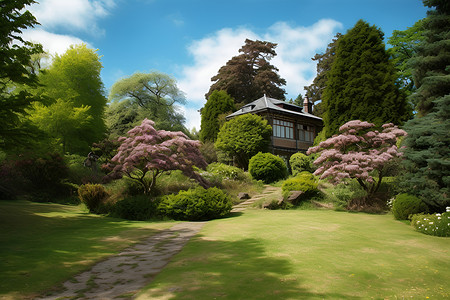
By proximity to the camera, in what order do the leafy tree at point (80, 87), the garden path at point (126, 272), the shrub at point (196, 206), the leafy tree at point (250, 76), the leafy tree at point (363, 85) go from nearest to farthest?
the garden path at point (126, 272) < the shrub at point (196, 206) < the leafy tree at point (363, 85) < the leafy tree at point (80, 87) < the leafy tree at point (250, 76)

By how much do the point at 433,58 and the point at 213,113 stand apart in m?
23.6

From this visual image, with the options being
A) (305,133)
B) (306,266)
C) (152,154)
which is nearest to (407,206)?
(306,266)

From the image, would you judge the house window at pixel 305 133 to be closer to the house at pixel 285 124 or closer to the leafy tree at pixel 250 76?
the house at pixel 285 124

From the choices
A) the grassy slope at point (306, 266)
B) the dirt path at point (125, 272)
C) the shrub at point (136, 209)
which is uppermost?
the shrub at point (136, 209)

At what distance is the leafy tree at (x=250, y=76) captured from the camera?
43.0 m

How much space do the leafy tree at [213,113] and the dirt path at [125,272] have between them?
1018 inches

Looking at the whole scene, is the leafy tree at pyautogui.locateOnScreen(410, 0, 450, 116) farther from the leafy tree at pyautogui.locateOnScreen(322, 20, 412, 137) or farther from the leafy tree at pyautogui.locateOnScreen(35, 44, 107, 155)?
the leafy tree at pyautogui.locateOnScreen(35, 44, 107, 155)

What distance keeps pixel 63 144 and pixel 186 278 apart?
2213 centimetres

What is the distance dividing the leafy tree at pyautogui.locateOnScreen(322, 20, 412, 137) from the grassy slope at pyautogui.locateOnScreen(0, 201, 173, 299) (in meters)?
14.4

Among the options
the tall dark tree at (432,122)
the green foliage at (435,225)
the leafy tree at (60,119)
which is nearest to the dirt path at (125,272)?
the green foliage at (435,225)

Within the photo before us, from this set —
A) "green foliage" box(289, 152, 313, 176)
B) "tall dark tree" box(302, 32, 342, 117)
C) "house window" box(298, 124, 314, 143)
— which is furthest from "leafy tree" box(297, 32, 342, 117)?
"green foliage" box(289, 152, 313, 176)

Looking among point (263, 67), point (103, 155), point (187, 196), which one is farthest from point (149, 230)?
point (263, 67)

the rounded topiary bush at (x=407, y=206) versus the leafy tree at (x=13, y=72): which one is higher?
the leafy tree at (x=13, y=72)

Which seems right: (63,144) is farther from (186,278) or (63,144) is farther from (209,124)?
(186,278)
